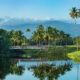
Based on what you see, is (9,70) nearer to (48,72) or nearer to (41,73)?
(41,73)

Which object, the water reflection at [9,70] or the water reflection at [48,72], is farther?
the water reflection at [9,70]

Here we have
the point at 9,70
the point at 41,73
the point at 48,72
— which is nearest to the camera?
the point at 41,73

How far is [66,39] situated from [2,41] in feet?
212

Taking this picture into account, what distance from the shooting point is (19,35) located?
534ft

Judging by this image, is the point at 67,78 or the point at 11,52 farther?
the point at 11,52

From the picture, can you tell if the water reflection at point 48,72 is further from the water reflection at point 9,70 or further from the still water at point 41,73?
the water reflection at point 9,70

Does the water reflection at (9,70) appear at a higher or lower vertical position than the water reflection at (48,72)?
higher

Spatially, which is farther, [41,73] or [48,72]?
[48,72]

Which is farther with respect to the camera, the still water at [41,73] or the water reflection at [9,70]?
the water reflection at [9,70]

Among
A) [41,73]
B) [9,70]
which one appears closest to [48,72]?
[41,73]

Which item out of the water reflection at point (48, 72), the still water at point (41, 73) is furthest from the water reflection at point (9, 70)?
the water reflection at point (48, 72)

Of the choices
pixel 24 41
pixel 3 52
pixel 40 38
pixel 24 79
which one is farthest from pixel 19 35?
pixel 24 79

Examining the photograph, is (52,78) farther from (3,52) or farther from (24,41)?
(24,41)

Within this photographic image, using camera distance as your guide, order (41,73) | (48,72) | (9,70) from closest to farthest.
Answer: (41,73)
(48,72)
(9,70)
